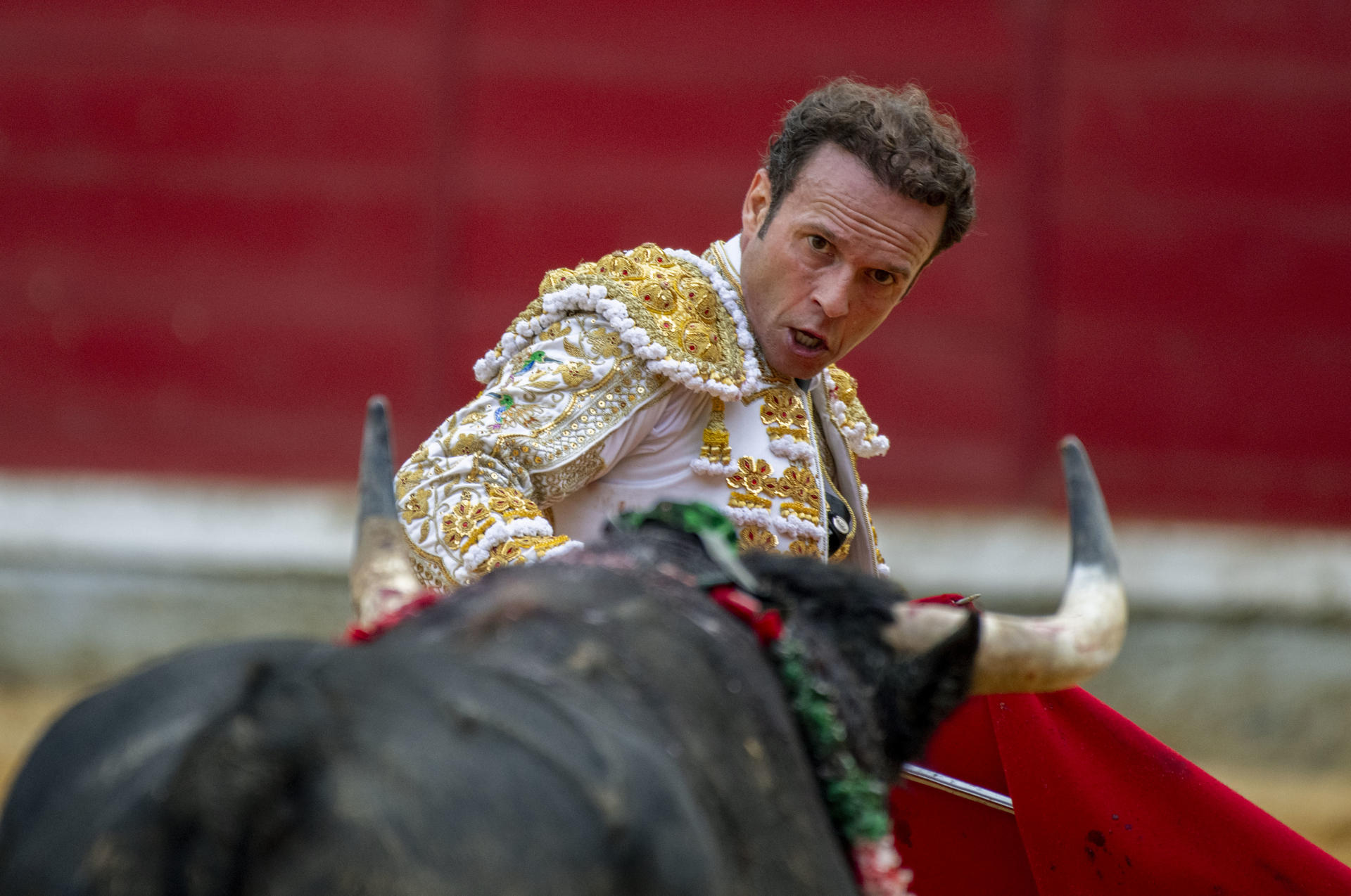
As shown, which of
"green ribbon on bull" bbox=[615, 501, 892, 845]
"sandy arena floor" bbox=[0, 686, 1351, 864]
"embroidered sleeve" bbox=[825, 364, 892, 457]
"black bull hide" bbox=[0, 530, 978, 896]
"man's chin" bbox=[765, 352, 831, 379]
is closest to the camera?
"black bull hide" bbox=[0, 530, 978, 896]

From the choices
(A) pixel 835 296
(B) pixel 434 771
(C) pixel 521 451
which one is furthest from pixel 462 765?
(A) pixel 835 296

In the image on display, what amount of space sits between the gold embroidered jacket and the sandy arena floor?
3.68 meters

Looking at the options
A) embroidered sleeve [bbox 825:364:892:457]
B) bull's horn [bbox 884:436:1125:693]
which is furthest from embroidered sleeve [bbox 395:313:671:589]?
bull's horn [bbox 884:436:1125:693]

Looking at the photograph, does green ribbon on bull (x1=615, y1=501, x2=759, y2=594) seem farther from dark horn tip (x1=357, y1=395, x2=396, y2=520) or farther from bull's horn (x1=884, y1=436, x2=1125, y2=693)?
dark horn tip (x1=357, y1=395, x2=396, y2=520)

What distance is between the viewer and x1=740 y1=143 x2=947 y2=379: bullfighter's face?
7.62ft

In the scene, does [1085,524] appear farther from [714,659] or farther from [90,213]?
[90,213]

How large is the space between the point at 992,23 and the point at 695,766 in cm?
585

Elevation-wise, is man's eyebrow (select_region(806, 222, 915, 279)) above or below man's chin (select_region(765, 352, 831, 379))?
above

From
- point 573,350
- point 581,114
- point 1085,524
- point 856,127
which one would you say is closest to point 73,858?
point 1085,524

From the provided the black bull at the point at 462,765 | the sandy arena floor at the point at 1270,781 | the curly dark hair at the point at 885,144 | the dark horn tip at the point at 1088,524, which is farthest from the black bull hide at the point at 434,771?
the sandy arena floor at the point at 1270,781

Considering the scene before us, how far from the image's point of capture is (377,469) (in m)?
1.67

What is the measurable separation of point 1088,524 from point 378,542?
Result: 0.81 m

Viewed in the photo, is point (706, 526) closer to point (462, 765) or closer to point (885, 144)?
point (462, 765)

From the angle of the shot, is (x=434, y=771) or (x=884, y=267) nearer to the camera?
(x=434, y=771)
